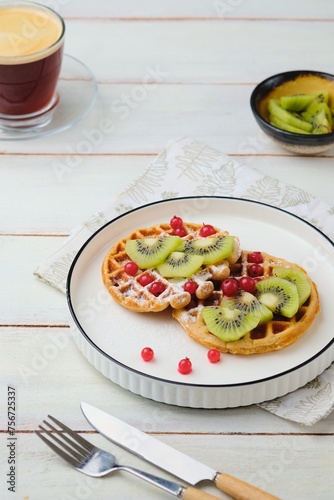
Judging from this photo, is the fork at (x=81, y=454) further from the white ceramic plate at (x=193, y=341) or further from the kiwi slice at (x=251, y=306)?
the kiwi slice at (x=251, y=306)

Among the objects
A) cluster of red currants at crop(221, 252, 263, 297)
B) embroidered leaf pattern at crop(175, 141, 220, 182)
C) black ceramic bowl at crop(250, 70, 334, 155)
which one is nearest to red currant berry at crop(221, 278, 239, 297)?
cluster of red currants at crop(221, 252, 263, 297)

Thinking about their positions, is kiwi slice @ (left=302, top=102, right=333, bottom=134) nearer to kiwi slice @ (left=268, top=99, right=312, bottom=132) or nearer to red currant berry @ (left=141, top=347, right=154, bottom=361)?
kiwi slice @ (left=268, top=99, right=312, bottom=132)

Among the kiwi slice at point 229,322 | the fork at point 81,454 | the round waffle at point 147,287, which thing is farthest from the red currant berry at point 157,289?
the fork at point 81,454

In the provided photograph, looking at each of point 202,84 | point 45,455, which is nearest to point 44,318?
point 45,455

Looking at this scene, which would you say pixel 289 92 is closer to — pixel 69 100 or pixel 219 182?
pixel 219 182

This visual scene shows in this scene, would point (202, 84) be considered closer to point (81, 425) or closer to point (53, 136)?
point (53, 136)

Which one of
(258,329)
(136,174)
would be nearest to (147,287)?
(258,329)

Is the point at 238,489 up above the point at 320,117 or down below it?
below
